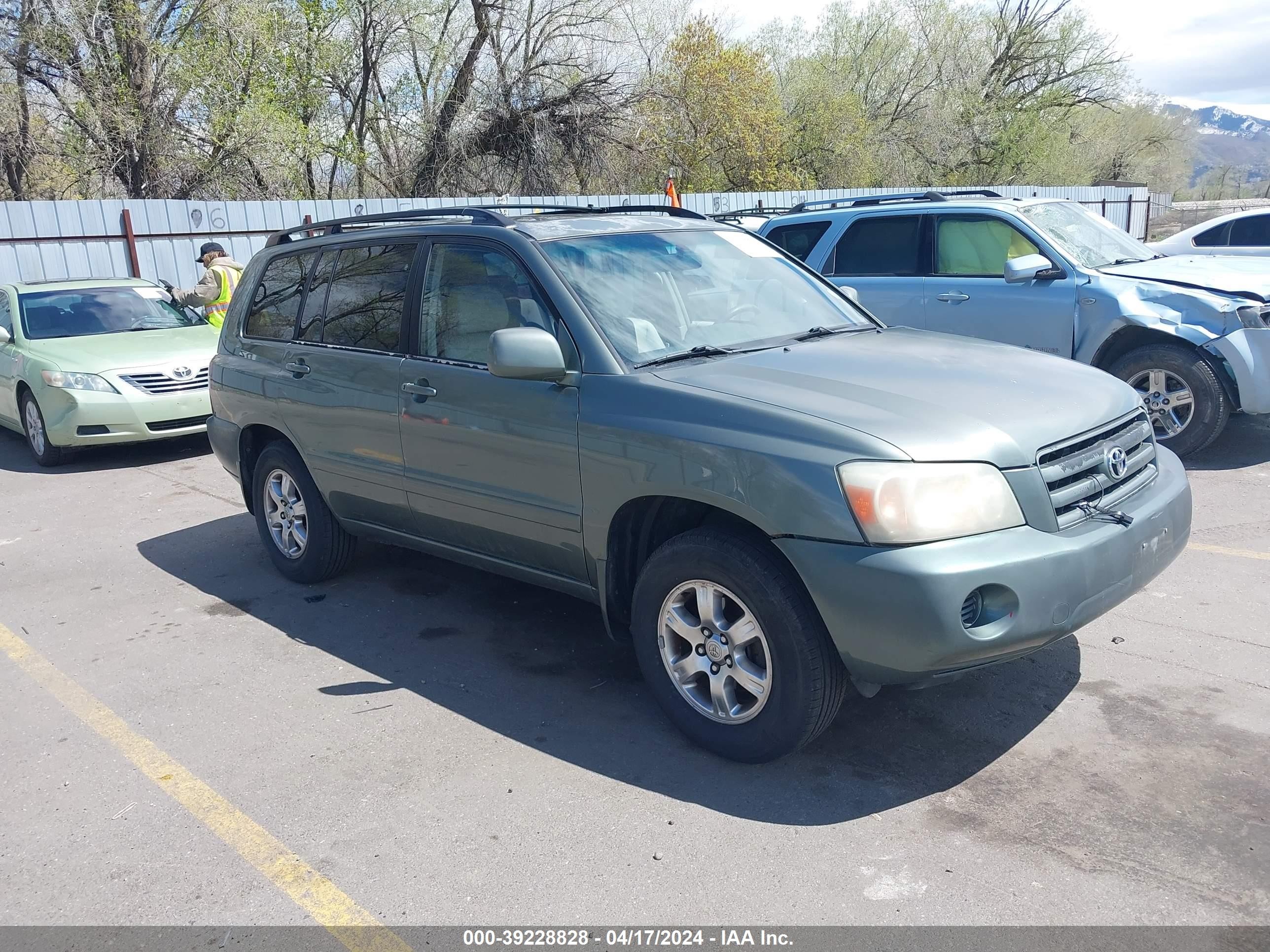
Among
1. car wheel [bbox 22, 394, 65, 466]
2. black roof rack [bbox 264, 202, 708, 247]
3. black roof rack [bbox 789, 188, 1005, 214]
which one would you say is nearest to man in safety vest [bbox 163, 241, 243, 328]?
car wheel [bbox 22, 394, 65, 466]

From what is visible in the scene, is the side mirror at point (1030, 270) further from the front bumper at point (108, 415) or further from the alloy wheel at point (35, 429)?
the alloy wheel at point (35, 429)

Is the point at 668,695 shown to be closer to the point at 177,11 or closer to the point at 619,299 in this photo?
the point at 619,299

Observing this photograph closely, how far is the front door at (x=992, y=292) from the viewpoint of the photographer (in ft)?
25.6

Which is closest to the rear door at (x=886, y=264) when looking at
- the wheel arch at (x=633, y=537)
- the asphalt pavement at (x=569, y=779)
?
the asphalt pavement at (x=569, y=779)

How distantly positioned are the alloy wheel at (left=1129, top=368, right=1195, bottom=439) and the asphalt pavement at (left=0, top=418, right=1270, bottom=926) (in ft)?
7.02

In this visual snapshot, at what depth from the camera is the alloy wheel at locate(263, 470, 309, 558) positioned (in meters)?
5.73

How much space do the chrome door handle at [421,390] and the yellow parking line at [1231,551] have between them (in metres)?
4.00

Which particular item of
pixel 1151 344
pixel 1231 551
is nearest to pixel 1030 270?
pixel 1151 344

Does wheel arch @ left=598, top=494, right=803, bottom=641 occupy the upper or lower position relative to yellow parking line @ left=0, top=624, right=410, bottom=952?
upper

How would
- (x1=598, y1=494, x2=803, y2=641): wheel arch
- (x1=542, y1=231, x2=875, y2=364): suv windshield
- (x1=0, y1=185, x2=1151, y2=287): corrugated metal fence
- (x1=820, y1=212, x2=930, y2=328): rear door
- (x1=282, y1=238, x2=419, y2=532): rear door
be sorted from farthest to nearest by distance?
(x1=0, y1=185, x2=1151, y2=287): corrugated metal fence < (x1=820, y1=212, x2=930, y2=328): rear door < (x1=282, y1=238, x2=419, y2=532): rear door < (x1=542, y1=231, x2=875, y2=364): suv windshield < (x1=598, y1=494, x2=803, y2=641): wheel arch

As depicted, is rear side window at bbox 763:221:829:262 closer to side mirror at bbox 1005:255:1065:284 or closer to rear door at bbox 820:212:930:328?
rear door at bbox 820:212:930:328

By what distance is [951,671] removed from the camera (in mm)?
3273

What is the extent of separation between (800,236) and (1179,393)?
335 cm

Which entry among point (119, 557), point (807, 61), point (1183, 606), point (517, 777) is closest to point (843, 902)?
point (517, 777)
